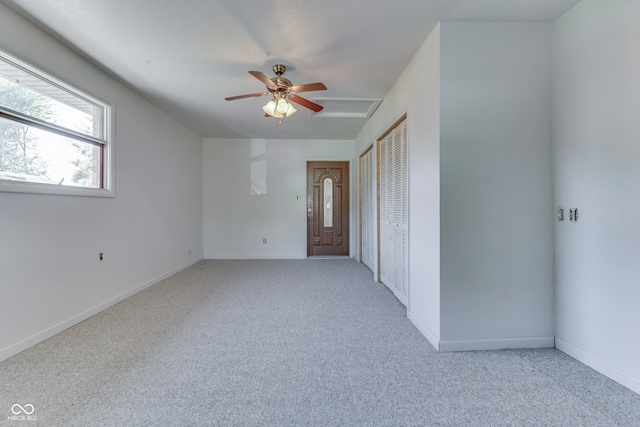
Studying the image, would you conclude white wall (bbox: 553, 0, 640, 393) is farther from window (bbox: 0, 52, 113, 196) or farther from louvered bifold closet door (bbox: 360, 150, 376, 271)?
window (bbox: 0, 52, 113, 196)

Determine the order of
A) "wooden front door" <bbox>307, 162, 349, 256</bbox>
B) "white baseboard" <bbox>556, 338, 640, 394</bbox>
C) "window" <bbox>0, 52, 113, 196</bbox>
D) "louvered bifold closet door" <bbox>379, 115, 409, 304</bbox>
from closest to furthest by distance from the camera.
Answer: "white baseboard" <bbox>556, 338, 640, 394</bbox>, "window" <bbox>0, 52, 113, 196</bbox>, "louvered bifold closet door" <bbox>379, 115, 409, 304</bbox>, "wooden front door" <bbox>307, 162, 349, 256</bbox>

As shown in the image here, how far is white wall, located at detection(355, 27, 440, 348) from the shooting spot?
1.97 metres

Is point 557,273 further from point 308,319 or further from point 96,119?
point 96,119

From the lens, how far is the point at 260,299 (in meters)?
2.99

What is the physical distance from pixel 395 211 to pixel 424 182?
95 centimetres

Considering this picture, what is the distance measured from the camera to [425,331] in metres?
2.12

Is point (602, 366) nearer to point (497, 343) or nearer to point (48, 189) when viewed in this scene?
point (497, 343)

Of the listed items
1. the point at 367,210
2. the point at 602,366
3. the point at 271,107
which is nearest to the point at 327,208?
the point at 367,210

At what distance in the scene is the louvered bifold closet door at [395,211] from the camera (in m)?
2.75

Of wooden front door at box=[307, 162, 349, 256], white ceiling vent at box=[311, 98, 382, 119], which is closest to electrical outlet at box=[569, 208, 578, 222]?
white ceiling vent at box=[311, 98, 382, 119]

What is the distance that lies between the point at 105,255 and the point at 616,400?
4.29 m

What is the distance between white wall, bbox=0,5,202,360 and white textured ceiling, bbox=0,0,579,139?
24 centimetres

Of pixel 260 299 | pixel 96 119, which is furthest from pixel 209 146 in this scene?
pixel 260 299

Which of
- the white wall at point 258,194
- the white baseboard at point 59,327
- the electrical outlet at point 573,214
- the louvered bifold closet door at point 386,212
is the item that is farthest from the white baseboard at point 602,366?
the white baseboard at point 59,327
